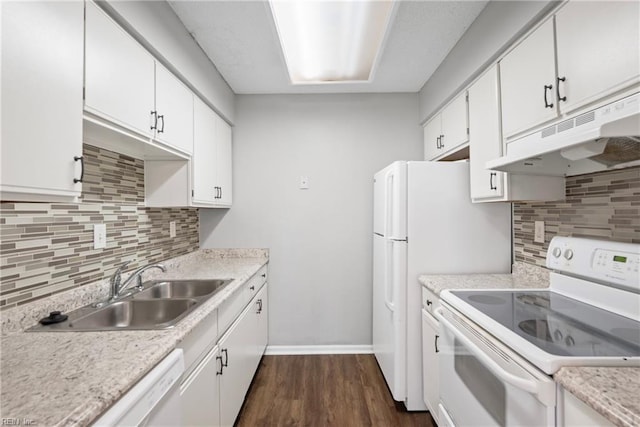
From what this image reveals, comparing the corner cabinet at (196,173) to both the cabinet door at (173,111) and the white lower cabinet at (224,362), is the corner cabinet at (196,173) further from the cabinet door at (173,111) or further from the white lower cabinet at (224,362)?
the white lower cabinet at (224,362)

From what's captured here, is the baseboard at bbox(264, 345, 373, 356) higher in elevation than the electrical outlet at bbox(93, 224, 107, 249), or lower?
lower

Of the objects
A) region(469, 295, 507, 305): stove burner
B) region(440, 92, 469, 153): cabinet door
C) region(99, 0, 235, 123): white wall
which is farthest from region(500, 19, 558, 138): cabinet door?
region(99, 0, 235, 123): white wall

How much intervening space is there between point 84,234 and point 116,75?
30.2 inches

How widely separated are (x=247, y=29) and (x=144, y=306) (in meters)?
1.74

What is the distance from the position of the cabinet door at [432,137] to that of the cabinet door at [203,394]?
2.22 meters

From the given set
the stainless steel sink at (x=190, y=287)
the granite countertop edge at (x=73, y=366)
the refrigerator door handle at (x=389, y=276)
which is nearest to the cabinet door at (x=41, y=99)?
the granite countertop edge at (x=73, y=366)

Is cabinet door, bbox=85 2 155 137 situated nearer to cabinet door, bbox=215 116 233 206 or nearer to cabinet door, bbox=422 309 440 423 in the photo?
cabinet door, bbox=215 116 233 206

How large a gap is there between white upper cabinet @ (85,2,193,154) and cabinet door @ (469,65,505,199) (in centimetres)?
182

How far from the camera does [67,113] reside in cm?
98

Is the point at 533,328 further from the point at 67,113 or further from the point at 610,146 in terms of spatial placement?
the point at 67,113

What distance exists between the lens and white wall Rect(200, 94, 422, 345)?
2.81m

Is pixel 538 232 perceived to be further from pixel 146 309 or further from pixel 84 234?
pixel 84 234

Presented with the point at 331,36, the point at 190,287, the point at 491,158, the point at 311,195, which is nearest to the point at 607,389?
the point at 491,158

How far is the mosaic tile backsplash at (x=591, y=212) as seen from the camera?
1234 millimetres
